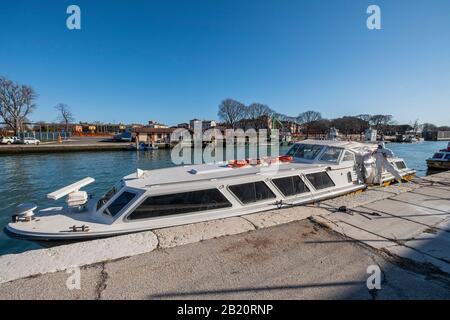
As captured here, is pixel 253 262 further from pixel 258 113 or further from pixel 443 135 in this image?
pixel 443 135

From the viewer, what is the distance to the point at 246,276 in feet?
9.96

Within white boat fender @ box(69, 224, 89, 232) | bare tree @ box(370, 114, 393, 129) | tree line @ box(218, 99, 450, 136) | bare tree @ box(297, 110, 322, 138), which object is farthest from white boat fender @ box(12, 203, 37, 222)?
bare tree @ box(370, 114, 393, 129)

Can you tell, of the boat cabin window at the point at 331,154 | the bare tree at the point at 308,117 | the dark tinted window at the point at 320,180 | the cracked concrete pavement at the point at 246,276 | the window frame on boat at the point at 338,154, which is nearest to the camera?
the cracked concrete pavement at the point at 246,276

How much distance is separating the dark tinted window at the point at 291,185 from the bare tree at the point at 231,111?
2897 inches

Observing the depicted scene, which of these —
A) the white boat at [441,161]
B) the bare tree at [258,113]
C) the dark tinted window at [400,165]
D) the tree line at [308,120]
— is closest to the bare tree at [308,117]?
the tree line at [308,120]

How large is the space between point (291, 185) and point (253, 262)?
13.6 ft

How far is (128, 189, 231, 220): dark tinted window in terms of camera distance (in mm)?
5215

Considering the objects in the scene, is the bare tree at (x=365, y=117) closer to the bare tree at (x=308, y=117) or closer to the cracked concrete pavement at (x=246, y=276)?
the bare tree at (x=308, y=117)

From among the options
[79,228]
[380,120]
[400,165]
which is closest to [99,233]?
[79,228]

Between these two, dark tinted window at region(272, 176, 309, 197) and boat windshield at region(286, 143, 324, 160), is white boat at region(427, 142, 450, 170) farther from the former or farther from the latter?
dark tinted window at region(272, 176, 309, 197)

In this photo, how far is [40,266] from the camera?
3066 mm

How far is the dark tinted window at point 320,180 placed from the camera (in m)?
7.70
